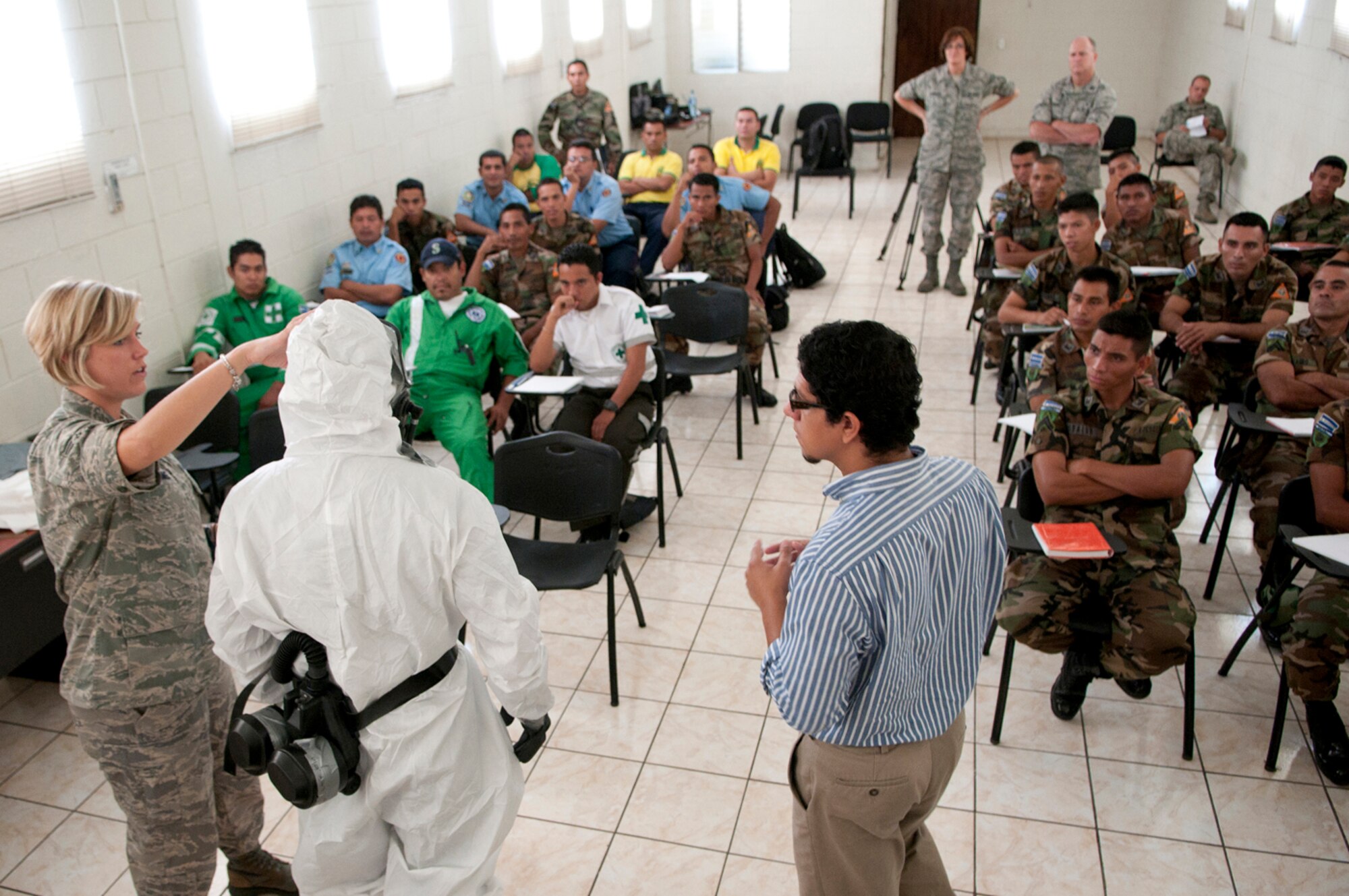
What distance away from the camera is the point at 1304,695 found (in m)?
2.93

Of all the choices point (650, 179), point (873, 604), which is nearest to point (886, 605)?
point (873, 604)

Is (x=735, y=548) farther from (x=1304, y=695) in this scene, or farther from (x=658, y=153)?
(x=658, y=153)

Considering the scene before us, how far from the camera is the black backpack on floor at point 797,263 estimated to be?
7.57 metres

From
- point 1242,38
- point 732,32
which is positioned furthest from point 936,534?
point 732,32

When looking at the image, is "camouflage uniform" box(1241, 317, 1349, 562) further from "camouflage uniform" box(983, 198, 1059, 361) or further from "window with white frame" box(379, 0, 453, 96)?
"window with white frame" box(379, 0, 453, 96)

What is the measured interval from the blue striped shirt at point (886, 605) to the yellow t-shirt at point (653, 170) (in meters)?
6.48

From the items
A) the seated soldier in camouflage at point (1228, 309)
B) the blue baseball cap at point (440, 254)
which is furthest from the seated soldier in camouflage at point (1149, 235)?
the blue baseball cap at point (440, 254)

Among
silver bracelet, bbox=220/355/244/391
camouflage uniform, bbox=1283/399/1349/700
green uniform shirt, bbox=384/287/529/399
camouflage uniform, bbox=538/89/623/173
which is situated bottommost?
camouflage uniform, bbox=1283/399/1349/700

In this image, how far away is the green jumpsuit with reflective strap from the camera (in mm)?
4496

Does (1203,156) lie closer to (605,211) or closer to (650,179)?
(650,179)

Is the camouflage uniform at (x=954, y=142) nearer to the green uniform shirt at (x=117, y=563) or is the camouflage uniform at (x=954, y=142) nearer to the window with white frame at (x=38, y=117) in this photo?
the window with white frame at (x=38, y=117)

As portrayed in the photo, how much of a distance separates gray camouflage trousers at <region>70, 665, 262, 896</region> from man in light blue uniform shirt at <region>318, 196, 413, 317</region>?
3371mm

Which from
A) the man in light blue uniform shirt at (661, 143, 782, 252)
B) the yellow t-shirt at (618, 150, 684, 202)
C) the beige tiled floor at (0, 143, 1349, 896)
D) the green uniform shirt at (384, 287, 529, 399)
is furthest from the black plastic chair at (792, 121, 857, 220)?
the beige tiled floor at (0, 143, 1349, 896)

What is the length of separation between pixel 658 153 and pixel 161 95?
167 inches
